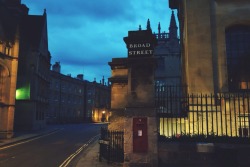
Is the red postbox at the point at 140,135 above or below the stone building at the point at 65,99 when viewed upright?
below

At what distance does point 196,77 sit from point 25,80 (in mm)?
28453

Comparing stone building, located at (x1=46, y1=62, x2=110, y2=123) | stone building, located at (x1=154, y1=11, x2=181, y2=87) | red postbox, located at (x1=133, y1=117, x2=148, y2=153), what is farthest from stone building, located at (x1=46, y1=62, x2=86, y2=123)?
red postbox, located at (x1=133, y1=117, x2=148, y2=153)

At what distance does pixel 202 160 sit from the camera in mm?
10570

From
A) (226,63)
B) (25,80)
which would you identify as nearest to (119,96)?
(226,63)

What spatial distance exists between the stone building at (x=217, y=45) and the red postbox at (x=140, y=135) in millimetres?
6758

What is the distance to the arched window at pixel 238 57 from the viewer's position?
17.3 meters

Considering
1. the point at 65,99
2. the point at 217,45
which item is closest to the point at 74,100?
the point at 65,99

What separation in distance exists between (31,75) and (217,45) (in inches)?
1130

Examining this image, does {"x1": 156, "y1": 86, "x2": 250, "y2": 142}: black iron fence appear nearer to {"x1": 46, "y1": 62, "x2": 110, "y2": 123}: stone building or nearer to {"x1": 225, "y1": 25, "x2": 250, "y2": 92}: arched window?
{"x1": 225, "y1": 25, "x2": 250, "y2": 92}: arched window

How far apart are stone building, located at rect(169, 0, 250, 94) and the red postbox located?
6.76 m

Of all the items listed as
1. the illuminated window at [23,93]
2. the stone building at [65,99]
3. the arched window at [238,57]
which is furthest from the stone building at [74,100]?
the arched window at [238,57]

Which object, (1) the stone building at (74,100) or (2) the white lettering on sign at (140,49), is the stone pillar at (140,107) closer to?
(2) the white lettering on sign at (140,49)

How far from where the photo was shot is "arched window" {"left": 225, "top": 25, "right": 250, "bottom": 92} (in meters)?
17.3

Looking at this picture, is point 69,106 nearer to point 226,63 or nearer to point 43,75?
point 43,75
